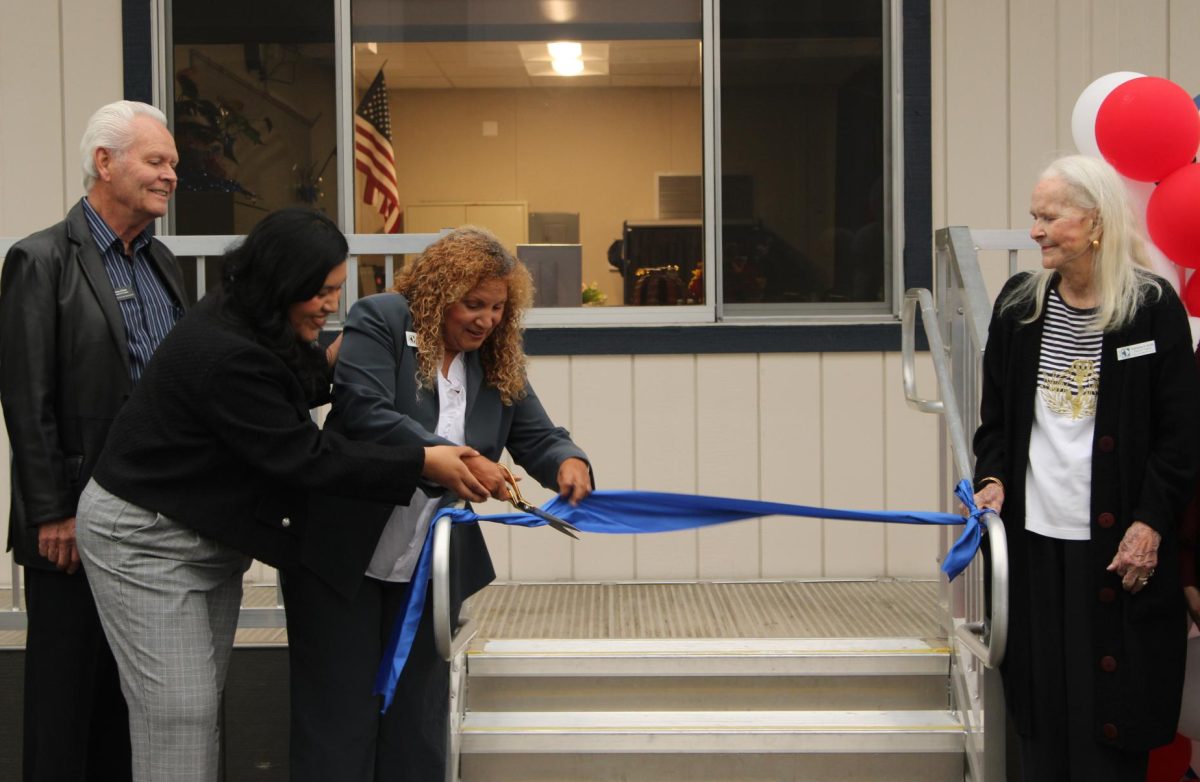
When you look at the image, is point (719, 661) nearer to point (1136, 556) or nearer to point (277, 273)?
point (1136, 556)

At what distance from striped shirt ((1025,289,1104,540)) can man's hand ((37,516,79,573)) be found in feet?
7.16

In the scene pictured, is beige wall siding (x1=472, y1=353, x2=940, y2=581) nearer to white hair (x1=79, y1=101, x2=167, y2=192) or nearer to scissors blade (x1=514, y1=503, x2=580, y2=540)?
scissors blade (x1=514, y1=503, x2=580, y2=540)

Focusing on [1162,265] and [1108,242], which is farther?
[1162,265]

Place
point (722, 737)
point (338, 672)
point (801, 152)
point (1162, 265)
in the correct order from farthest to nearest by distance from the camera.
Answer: point (801, 152)
point (722, 737)
point (1162, 265)
point (338, 672)

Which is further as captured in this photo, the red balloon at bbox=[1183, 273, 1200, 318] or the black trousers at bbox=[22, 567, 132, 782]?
the red balloon at bbox=[1183, 273, 1200, 318]

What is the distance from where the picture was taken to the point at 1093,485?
9.22ft

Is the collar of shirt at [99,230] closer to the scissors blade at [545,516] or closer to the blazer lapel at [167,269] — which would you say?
the blazer lapel at [167,269]

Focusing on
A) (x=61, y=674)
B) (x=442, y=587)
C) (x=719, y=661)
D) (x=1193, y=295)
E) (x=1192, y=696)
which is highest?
(x=1193, y=295)

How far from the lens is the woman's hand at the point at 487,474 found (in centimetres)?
264

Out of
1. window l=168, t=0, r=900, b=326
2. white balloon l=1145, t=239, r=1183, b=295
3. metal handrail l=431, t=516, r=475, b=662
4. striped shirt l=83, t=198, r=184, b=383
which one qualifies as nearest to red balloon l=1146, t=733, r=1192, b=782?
white balloon l=1145, t=239, r=1183, b=295

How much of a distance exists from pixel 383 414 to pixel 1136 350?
65.9 inches

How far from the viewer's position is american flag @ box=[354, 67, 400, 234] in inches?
210

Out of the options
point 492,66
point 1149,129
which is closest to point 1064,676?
point 1149,129

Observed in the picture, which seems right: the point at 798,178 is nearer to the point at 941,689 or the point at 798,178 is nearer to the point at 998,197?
the point at 998,197
